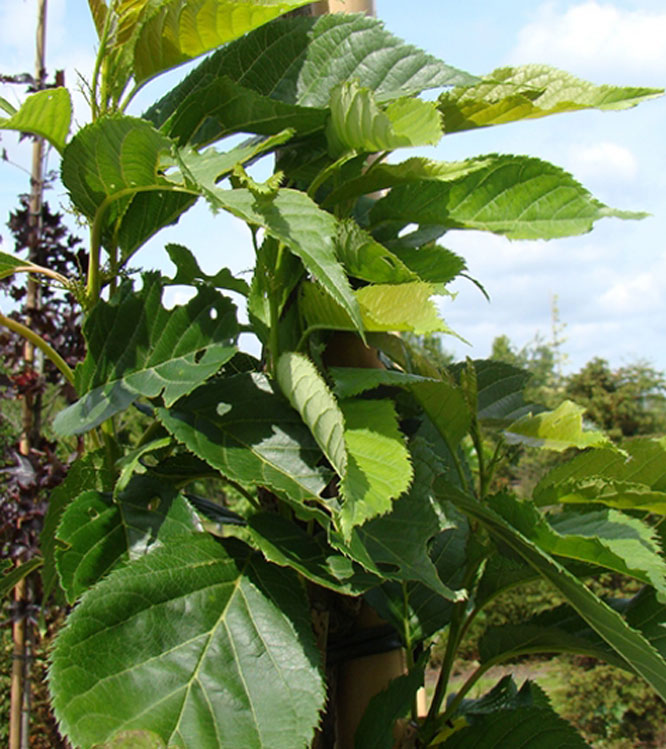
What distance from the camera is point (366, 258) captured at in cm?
61

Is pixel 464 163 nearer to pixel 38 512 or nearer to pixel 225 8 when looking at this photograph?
pixel 225 8

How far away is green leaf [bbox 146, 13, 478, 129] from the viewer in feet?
2.28

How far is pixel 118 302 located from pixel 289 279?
15cm

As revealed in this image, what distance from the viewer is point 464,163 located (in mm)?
667

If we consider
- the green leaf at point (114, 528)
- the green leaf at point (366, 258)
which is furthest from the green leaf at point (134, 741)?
the green leaf at point (366, 258)

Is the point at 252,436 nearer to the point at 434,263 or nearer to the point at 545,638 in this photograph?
the point at 434,263

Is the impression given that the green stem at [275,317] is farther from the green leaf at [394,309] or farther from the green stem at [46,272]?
the green stem at [46,272]

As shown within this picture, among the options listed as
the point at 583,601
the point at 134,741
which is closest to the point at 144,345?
the point at 134,741

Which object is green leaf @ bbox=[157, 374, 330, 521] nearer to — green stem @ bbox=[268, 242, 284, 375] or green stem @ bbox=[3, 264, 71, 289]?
green stem @ bbox=[268, 242, 284, 375]

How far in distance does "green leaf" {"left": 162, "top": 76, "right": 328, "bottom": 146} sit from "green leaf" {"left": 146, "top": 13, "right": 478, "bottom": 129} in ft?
0.05

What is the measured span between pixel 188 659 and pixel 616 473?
0.43 metres

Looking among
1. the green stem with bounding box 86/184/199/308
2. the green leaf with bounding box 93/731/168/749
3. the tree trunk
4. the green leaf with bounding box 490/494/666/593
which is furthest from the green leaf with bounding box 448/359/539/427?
the tree trunk

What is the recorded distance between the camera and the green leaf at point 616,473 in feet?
2.31

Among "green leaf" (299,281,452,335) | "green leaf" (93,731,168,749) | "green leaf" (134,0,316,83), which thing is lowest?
"green leaf" (93,731,168,749)
